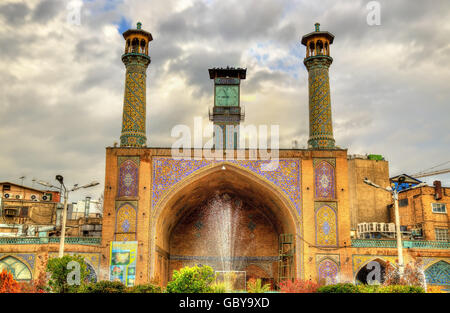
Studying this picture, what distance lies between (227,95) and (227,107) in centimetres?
80

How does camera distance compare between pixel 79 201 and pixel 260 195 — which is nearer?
pixel 260 195

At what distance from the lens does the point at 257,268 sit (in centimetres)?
2680

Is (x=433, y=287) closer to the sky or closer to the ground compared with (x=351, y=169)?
closer to the ground

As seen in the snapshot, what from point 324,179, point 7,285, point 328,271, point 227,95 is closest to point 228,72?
point 227,95

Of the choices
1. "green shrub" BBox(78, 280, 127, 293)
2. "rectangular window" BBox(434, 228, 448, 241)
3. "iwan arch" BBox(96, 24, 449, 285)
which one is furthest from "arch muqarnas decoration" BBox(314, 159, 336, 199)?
"green shrub" BBox(78, 280, 127, 293)

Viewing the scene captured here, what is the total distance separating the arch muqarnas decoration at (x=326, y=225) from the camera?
21547mm

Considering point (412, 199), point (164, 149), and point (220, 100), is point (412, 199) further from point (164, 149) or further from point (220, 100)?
point (164, 149)

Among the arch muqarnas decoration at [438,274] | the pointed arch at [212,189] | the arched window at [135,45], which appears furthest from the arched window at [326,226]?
the arched window at [135,45]

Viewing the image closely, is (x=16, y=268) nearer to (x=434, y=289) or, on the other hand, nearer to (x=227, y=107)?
(x=227, y=107)

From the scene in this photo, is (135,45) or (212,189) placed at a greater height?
(135,45)

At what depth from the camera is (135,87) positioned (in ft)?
78.6
